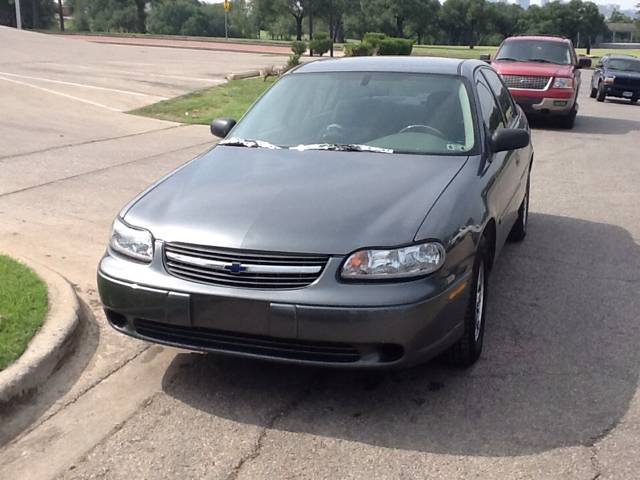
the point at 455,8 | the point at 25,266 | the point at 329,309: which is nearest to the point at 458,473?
the point at 329,309

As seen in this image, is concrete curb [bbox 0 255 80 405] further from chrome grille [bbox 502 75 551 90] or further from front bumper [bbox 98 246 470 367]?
chrome grille [bbox 502 75 551 90]

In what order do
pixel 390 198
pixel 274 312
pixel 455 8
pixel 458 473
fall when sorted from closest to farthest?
pixel 458 473 < pixel 274 312 < pixel 390 198 < pixel 455 8

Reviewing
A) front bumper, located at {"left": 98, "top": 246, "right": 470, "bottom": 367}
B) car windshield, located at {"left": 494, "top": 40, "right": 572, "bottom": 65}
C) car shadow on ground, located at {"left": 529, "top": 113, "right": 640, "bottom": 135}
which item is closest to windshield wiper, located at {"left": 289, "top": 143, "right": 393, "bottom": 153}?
front bumper, located at {"left": 98, "top": 246, "right": 470, "bottom": 367}

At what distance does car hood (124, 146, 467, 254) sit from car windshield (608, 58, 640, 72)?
68.2 feet

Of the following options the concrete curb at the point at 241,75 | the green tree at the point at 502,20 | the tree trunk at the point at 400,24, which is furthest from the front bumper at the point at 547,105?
the green tree at the point at 502,20

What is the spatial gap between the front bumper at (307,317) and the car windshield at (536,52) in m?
13.4

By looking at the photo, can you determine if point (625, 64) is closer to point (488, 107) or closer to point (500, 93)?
point (500, 93)

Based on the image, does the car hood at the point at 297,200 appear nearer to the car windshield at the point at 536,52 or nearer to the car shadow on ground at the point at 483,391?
the car shadow on ground at the point at 483,391

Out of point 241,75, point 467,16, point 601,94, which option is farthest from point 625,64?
point 467,16

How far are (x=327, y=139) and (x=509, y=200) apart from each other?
139cm

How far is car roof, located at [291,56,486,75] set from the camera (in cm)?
536

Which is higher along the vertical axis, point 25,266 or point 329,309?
point 329,309

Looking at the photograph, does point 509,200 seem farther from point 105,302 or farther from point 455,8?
point 455,8

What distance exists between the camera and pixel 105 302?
3.90m
